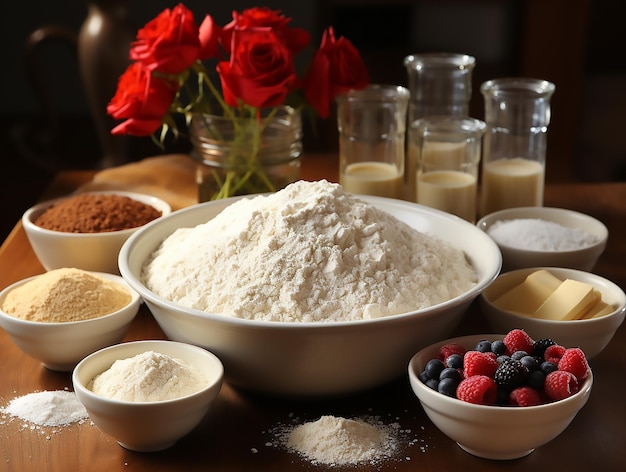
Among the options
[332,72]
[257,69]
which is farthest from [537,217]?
[257,69]

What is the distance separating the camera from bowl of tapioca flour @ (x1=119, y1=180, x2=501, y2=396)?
993 millimetres

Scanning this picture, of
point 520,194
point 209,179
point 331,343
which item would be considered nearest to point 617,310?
point 331,343

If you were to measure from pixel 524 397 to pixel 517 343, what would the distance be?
0.32 feet

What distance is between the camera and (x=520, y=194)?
1.58m

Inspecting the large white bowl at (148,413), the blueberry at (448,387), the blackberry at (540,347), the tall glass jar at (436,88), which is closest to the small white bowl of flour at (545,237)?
the tall glass jar at (436,88)

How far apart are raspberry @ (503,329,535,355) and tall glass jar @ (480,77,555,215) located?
62 centimetres

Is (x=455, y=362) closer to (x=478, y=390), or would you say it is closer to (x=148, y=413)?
(x=478, y=390)

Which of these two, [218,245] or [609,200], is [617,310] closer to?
[218,245]

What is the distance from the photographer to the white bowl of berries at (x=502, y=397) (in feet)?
2.93

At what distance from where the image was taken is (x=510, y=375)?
35.9 inches

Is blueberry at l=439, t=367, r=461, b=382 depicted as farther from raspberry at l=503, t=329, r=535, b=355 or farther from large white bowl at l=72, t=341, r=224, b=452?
large white bowl at l=72, t=341, r=224, b=452

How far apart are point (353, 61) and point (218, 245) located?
522 millimetres

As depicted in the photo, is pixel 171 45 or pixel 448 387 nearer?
pixel 448 387

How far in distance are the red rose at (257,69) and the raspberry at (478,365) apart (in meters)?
0.63
